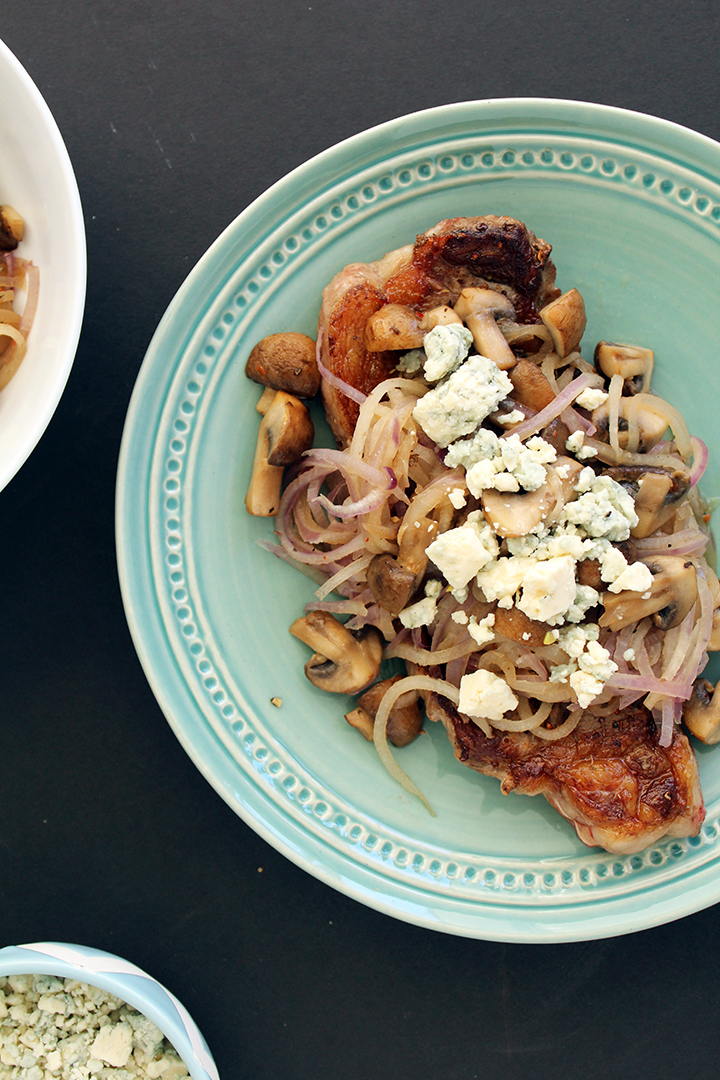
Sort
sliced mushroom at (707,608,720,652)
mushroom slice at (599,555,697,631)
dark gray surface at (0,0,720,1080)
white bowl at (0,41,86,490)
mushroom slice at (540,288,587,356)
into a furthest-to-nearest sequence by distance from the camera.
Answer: dark gray surface at (0,0,720,1080)
sliced mushroom at (707,608,720,652)
mushroom slice at (540,288,587,356)
mushroom slice at (599,555,697,631)
white bowl at (0,41,86,490)

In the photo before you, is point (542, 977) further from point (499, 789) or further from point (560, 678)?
point (560, 678)

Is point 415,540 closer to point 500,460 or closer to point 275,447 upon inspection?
point 500,460

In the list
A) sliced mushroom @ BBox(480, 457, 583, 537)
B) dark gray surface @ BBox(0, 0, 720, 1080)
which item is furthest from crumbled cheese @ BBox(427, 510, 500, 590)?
dark gray surface @ BBox(0, 0, 720, 1080)

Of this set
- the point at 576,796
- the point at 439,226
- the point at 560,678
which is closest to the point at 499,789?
the point at 576,796

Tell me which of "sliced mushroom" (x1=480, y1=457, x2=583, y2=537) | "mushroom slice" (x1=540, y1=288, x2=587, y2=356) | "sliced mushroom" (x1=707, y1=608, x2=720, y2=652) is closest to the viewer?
"sliced mushroom" (x1=480, y1=457, x2=583, y2=537)

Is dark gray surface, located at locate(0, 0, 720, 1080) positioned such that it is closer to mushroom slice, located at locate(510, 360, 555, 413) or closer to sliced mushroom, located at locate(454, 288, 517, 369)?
sliced mushroom, located at locate(454, 288, 517, 369)

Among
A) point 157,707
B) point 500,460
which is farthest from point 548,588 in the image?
point 157,707

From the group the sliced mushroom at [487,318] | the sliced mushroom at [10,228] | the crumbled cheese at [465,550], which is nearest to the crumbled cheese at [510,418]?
the sliced mushroom at [487,318]
